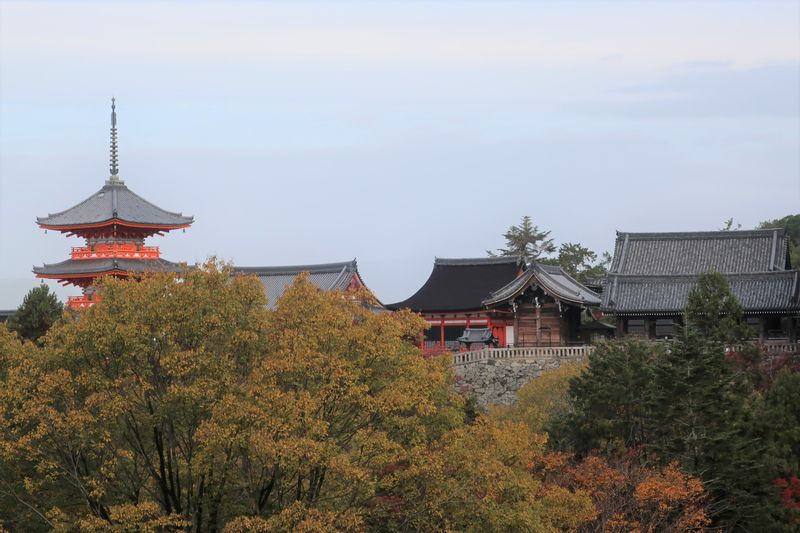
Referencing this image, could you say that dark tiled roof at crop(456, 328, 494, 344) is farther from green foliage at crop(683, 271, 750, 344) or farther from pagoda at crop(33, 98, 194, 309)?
pagoda at crop(33, 98, 194, 309)

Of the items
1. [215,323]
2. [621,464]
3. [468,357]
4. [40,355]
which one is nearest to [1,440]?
[40,355]

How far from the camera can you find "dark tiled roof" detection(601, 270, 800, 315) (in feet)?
154

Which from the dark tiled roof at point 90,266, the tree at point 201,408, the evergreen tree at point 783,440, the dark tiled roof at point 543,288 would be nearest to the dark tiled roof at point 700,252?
the dark tiled roof at point 543,288

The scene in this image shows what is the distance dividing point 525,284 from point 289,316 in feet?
84.5

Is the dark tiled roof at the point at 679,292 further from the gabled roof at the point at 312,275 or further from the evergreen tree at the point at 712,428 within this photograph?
the gabled roof at the point at 312,275

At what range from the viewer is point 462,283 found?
194ft

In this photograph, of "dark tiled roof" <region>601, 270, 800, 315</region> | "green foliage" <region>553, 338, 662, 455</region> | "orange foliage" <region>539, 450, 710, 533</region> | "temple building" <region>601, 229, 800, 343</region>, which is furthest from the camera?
"temple building" <region>601, 229, 800, 343</region>

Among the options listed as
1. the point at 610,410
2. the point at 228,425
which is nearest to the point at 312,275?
the point at 610,410

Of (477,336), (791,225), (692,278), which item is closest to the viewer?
(692,278)

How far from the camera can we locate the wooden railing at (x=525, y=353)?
157 feet

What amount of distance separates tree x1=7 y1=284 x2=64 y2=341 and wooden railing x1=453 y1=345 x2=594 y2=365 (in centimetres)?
1460

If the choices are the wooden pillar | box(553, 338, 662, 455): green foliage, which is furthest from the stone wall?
box(553, 338, 662, 455): green foliage

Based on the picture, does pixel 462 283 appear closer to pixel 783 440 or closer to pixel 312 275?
pixel 312 275

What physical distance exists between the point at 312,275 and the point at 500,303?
46.0 feet
